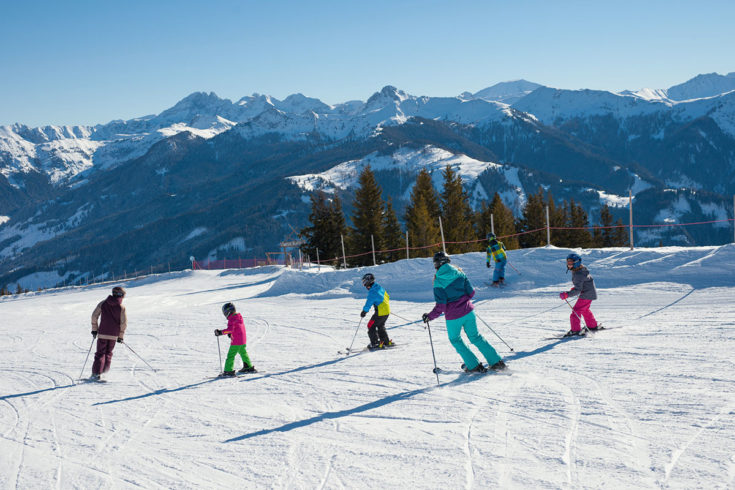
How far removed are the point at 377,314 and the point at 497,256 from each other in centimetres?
733

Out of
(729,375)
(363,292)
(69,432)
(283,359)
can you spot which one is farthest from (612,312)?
(69,432)

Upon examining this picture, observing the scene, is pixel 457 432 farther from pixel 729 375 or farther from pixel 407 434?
pixel 729 375

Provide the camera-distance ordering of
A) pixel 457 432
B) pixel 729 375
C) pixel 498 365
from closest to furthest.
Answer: pixel 457 432
pixel 729 375
pixel 498 365

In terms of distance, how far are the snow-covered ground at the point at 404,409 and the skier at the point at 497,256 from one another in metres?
2.62

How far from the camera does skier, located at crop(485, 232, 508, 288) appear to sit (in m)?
16.7

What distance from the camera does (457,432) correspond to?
5.84 meters

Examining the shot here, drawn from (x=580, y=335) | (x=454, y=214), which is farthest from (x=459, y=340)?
(x=454, y=214)

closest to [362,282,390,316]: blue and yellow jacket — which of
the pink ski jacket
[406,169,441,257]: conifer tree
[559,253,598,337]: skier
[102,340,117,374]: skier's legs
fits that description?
the pink ski jacket

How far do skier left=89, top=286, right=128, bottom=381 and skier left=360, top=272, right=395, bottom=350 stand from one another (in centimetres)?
486

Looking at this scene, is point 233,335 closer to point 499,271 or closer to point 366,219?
point 499,271

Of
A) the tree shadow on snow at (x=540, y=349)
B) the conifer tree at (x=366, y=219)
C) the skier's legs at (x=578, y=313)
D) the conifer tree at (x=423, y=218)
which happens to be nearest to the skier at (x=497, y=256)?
the skier's legs at (x=578, y=313)

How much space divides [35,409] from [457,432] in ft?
22.4

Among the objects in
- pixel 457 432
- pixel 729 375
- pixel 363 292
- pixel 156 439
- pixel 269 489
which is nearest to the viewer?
pixel 269 489

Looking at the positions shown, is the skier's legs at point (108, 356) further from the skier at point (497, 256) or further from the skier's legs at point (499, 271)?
the skier's legs at point (499, 271)
